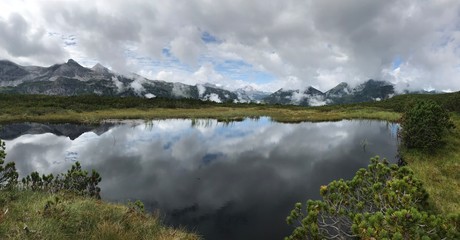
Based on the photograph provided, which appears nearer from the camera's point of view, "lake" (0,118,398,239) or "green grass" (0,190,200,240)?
"green grass" (0,190,200,240)

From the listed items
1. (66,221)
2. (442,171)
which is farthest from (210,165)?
(442,171)

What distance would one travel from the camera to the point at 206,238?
13789 mm

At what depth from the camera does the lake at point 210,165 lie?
16516 mm

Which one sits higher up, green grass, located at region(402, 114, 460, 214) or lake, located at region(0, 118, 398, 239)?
green grass, located at region(402, 114, 460, 214)

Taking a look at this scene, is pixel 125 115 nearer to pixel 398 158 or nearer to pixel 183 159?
pixel 183 159

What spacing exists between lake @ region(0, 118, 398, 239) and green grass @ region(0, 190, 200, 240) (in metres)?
3.77

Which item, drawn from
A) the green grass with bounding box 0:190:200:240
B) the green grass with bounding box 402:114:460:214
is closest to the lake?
the green grass with bounding box 402:114:460:214

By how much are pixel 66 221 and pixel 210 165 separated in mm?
17467

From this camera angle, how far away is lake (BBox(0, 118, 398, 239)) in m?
16.5

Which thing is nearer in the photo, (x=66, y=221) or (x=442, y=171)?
(x=66, y=221)

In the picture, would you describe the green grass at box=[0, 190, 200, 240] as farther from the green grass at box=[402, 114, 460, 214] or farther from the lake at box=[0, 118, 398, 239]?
the green grass at box=[402, 114, 460, 214]

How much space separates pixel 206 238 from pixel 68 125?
48100mm

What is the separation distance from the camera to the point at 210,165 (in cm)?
→ 2675

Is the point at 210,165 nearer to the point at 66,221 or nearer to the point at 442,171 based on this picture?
the point at 66,221
